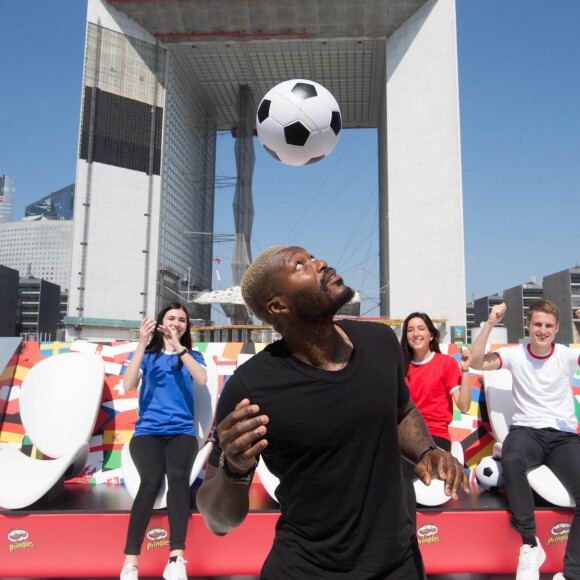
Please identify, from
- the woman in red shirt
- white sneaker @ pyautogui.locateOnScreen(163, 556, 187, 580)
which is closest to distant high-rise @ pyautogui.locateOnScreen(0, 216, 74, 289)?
the woman in red shirt

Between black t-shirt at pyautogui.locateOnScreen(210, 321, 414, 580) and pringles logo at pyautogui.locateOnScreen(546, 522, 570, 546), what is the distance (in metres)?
2.51

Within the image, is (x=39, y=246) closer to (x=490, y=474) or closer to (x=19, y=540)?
(x=19, y=540)

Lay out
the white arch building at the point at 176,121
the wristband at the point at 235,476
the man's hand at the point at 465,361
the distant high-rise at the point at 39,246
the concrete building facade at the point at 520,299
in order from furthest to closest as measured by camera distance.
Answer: the distant high-rise at the point at 39,246 → the concrete building facade at the point at 520,299 → the white arch building at the point at 176,121 → the man's hand at the point at 465,361 → the wristband at the point at 235,476

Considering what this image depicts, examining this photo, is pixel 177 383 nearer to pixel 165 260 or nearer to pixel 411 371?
pixel 411 371

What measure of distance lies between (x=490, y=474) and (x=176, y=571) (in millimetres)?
2395

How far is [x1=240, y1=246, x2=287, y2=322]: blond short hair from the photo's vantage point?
1.55 metres

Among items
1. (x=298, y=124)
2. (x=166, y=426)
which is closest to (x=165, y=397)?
(x=166, y=426)

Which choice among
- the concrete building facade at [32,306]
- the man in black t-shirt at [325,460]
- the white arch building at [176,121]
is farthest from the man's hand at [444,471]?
the concrete building facade at [32,306]

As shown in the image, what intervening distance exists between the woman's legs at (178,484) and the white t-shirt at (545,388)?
96.0 inches

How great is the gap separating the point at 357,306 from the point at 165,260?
14540 millimetres

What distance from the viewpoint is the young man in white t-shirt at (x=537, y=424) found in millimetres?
3043

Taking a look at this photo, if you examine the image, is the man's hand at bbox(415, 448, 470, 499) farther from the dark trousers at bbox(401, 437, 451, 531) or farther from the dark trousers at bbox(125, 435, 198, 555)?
the dark trousers at bbox(125, 435, 198, 555)

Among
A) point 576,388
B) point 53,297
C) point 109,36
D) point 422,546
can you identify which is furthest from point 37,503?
point 53,297

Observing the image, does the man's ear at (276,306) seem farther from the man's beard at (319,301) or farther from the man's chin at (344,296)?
the man's chin at (344,296)
